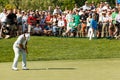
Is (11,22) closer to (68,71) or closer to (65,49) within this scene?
(65,49)

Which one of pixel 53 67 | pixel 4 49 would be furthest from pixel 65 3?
pixel 53 67

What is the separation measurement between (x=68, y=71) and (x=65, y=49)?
27.9ft

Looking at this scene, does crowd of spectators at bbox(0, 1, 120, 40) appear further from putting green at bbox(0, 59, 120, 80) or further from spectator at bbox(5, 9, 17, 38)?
putting green at bbox(0, 59, 120, 80)

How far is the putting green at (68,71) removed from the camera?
55.0 ft

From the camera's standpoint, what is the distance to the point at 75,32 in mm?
30812

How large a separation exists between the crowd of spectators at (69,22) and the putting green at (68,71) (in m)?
7.28

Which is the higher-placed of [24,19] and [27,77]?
[24,19]

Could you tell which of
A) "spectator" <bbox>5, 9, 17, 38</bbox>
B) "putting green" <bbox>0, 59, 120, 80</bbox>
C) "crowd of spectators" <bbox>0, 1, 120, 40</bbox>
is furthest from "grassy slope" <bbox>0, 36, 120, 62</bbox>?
"putting green" <bbox>0, 59, 120, 80</bbox>

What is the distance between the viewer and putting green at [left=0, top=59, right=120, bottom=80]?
16.8m

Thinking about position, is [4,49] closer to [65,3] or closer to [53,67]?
[53,67]

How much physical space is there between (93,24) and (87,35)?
1.90 metres

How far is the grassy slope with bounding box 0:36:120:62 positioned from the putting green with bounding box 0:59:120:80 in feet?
10.3

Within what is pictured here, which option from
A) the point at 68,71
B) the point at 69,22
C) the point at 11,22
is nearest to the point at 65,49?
the point at 69,22

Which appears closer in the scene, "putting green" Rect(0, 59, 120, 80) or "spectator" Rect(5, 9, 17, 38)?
"putting green" Rect(0, 59, 120, 80)
